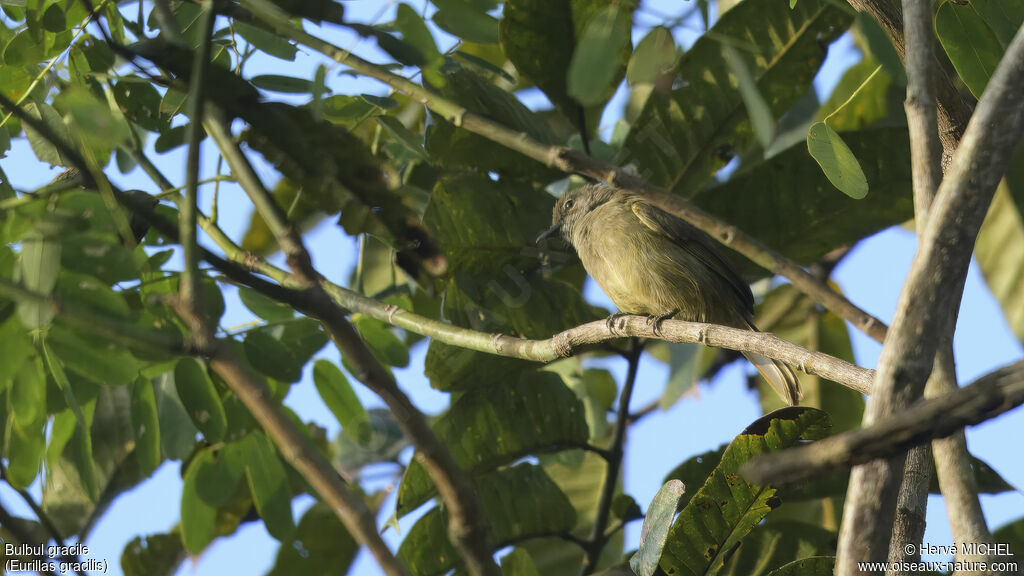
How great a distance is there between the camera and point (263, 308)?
3.51 metres

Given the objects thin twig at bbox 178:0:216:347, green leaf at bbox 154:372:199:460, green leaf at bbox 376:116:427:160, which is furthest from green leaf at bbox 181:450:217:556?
thin twig at bbox 178:0:216:347

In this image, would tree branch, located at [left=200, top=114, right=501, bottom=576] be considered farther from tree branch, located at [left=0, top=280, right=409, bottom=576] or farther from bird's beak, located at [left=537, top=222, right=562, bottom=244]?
bird's beak, located at [left=537, top=222, right=562, bottom=244]

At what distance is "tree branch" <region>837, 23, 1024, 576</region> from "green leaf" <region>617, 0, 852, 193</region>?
2417 millimetres

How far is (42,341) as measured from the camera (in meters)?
2.42

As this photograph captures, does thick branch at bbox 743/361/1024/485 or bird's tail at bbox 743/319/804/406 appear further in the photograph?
bird's tail at bbox 743/319/804/406

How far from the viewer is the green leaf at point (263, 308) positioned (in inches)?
137

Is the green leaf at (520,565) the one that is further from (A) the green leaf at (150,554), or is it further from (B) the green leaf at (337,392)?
(A) the green leaf at (150,554)

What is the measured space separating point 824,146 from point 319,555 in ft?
10.6

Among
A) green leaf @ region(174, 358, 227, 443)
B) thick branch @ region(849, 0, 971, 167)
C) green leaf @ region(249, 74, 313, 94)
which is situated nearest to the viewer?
thick branch @ region(849, 0, 971, 167)

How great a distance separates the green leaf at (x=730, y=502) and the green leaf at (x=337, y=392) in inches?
54.0

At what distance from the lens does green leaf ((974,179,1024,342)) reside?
17.1ft

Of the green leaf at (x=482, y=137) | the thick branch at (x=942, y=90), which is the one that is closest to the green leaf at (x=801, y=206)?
the green leaf at (x=482, y=137)

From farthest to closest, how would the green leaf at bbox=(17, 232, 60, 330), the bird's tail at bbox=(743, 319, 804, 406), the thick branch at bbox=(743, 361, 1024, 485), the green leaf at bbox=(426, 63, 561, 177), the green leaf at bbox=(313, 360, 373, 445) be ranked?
the bird's tail at bbox=(743, 319, 804, 406) < the green leaf at bbox=(426, 63, 561, 177) < the green leaf at bbox=(313, 360, 373, 445) < the green leaf at bbox=(17, 232, 60, 330) < the thick branch at bbox=(743, 361, 1024, 485)

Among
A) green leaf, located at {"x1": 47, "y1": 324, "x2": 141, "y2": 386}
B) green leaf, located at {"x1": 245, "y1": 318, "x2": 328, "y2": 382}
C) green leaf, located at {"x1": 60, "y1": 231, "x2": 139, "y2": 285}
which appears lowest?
green leaf, located at {"x1": 47, "y1": 324, "x2": 141, "y2": 386}
